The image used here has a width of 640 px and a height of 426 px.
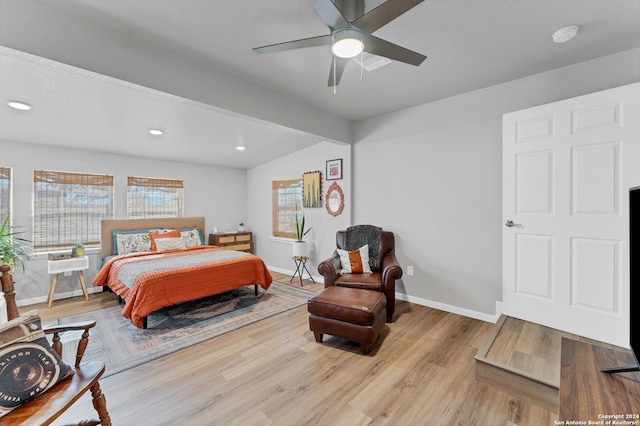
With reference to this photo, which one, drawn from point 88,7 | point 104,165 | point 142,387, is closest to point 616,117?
point 88,7

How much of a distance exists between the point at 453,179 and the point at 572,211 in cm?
116

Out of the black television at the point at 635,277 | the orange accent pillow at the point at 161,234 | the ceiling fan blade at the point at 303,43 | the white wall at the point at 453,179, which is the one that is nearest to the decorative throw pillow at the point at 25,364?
the ceiling fan blade at the point at 303,43

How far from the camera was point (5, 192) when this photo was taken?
3.54m

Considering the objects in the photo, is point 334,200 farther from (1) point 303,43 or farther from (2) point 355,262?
(1) point 303,43

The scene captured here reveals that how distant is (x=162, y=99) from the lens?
8.98 ft

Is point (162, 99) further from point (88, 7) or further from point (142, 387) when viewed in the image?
point (142, 387)

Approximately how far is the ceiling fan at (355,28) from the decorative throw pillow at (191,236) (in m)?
3.95

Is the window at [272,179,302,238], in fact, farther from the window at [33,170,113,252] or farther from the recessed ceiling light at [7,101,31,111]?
the recessed ceiling light at [7,101,31,111]

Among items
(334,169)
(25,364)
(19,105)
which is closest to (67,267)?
(19,105)

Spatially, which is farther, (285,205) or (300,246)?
(285,205)

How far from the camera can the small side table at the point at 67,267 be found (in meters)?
3.56

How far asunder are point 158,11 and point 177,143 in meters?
2.63

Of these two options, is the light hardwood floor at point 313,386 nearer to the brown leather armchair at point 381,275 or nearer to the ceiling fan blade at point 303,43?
the brown leather armchair at point 381,275

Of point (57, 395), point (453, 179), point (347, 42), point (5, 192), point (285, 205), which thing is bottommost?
point (57, 395)
